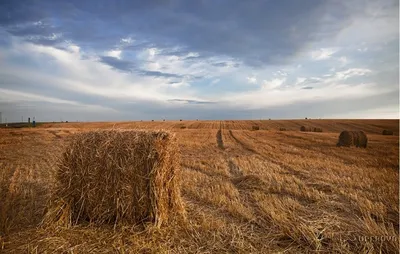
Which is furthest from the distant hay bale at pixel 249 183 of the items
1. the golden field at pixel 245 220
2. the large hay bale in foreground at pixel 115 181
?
the large hay bale in foreground at pixel 115 181

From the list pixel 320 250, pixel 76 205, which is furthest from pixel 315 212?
pixel 76 205

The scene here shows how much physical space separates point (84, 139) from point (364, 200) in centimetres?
609

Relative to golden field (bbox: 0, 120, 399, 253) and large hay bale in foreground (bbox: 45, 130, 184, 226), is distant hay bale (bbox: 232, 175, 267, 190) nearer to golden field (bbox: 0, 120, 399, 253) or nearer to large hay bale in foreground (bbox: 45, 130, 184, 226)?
golden field (bbox: 0, 120, 399, 253)

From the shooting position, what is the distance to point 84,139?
5566mm

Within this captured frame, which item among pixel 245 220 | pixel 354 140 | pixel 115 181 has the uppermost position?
pixel 115 181

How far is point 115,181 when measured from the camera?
5.31 metres

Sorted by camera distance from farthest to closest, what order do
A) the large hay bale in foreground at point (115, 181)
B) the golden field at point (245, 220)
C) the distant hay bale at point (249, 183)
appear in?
1. the distant hay bale at point (249, 183)
2. the large hay bale in foreground at point (115, 181)
3. the golden field at point (245, 220)

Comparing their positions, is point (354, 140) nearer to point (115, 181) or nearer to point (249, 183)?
point (249, 183)

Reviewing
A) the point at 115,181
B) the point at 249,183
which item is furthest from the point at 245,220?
the point at 249,183

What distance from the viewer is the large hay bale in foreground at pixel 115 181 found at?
5285 mm

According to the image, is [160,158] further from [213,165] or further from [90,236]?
[213,165]

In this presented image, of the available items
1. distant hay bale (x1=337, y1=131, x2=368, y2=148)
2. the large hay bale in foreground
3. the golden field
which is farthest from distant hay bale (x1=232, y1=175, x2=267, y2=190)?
distant hay bale (x1=337, y1=131, x2=368, y2=148)

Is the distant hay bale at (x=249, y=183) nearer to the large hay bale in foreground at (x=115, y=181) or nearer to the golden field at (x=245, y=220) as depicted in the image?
the golden field at (x=245, y=220)

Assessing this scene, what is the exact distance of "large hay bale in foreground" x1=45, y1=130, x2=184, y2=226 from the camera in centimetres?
529
